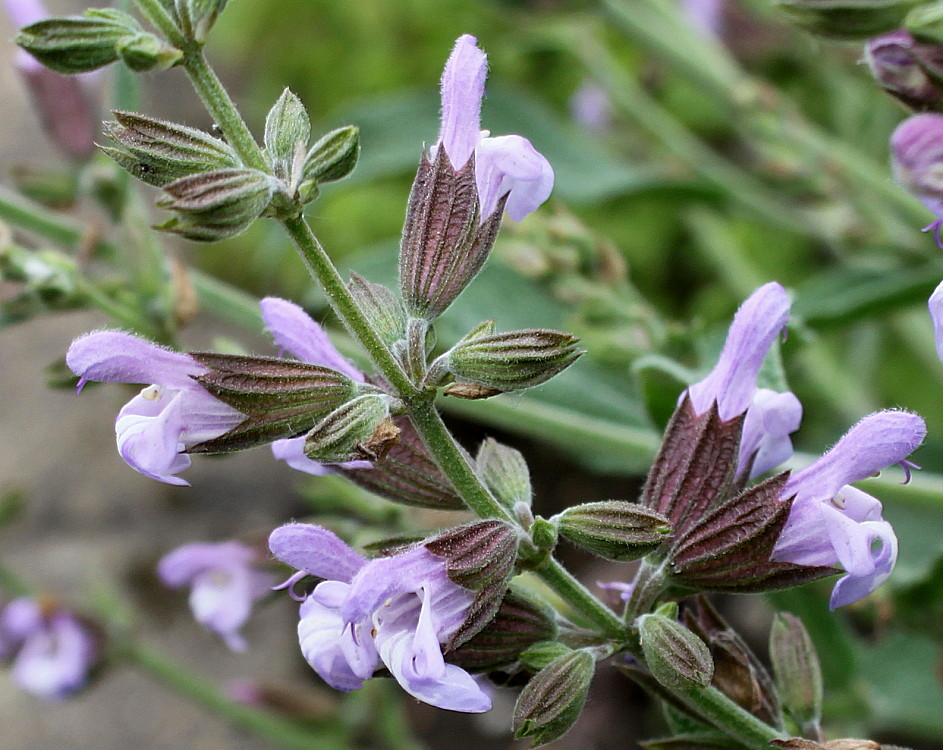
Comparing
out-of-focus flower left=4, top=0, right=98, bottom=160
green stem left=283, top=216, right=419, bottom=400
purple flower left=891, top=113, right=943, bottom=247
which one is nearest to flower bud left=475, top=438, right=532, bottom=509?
green stem left=283, top=216, right=419, bottom=400

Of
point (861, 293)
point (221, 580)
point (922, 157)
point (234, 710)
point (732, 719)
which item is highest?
point (922, 157)

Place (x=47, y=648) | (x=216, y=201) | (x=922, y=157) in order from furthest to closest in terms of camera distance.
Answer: (x=47, y=648)
(x=922, y=157)
(x=216, y=201)

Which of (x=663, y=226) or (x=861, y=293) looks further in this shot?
(x=663, y=226)

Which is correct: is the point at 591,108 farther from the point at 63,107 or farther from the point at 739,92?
the point at 63,107

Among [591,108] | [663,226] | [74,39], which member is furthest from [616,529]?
[591,108]

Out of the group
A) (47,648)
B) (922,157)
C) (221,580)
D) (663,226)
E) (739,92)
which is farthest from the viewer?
(663,226)

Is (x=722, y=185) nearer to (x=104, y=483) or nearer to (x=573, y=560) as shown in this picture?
(x=573, y=560)

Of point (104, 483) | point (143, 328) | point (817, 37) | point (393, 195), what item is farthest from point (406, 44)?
point (817, 37)
